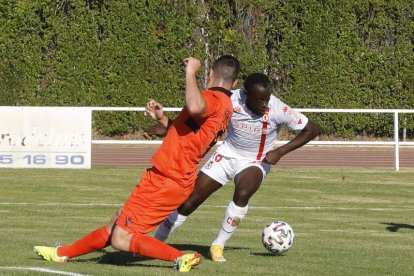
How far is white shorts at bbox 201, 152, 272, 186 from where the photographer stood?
38.5 feet

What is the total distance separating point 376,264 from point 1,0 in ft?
78.5

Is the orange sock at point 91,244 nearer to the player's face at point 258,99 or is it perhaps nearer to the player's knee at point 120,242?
the player's knee at point 120,242

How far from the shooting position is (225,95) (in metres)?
10.2

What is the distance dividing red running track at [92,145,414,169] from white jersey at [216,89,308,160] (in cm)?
1526

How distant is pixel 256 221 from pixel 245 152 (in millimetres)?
3971

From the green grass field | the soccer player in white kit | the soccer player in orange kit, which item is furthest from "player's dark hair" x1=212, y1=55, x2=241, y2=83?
the green grass field

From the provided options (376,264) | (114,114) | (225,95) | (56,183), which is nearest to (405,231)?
(376,264)

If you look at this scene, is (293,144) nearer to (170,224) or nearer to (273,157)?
(273,157)

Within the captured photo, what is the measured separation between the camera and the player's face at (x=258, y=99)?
1136 centimetres

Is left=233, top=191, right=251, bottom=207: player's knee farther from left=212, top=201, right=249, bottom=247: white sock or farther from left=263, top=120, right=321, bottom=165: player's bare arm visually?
left=263, top=120, right=321, bottom=165: player's bare arm

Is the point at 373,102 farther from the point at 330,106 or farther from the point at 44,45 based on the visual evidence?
the point at 44,45

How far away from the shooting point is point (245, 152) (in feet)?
39.0

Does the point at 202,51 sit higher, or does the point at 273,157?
the point at 202,51

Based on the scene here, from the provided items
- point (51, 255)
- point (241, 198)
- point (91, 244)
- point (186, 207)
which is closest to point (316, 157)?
point (241, 198)
